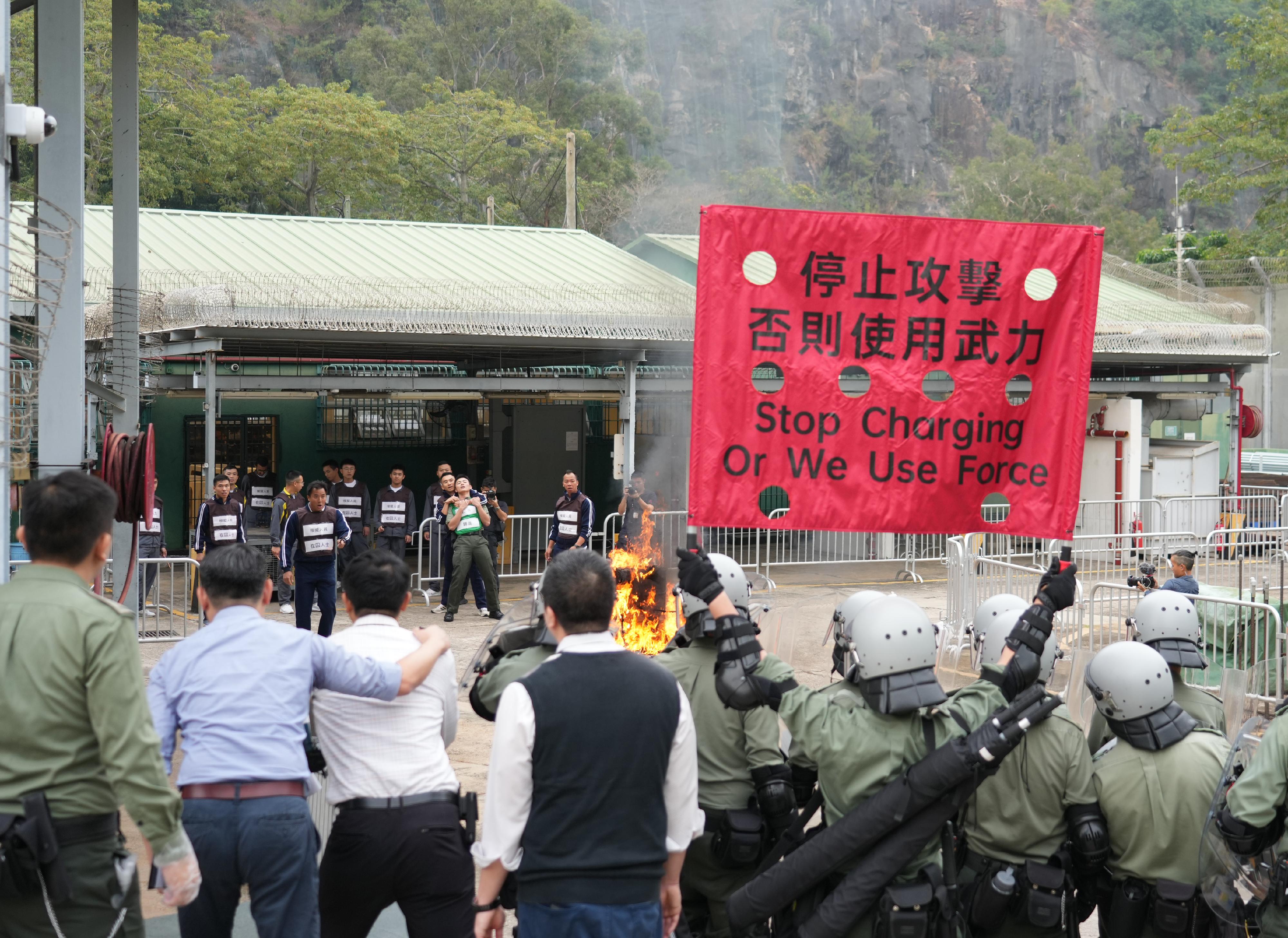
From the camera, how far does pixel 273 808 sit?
12.6 ft

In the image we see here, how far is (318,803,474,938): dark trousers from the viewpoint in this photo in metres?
3.99

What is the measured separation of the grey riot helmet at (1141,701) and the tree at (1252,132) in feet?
105

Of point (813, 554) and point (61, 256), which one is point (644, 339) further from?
point (61, 256)

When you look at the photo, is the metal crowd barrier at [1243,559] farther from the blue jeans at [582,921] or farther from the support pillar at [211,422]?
the support pillar at [211,422]

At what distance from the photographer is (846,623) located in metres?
5.36

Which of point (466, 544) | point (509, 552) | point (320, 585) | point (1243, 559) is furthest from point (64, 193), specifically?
point (509, 552)

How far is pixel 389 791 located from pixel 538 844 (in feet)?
2.50

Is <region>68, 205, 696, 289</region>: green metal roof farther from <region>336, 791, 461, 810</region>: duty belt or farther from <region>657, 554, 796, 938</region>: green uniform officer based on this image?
<region>336, 791, 461, 810</region>: duty belt

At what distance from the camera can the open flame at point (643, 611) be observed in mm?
8367

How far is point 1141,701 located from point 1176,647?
97 centimetres

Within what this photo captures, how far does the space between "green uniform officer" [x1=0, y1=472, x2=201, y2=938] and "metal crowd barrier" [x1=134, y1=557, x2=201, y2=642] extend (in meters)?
7.11

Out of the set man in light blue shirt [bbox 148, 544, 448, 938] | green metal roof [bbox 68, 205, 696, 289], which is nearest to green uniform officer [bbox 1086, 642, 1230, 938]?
man in light blue shirt [bbox 148, 544, 448, 938]

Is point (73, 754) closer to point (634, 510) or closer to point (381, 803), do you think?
point (381, 803)

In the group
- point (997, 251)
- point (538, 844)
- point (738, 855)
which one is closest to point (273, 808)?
point (538, 844)
